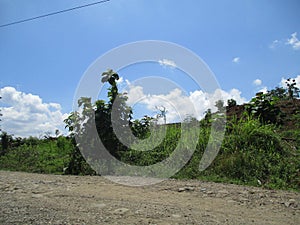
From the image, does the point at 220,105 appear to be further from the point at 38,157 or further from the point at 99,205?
the point at 99,205

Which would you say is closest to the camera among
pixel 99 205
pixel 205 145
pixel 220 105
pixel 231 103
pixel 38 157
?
pixel 99 205

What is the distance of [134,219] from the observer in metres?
2.54

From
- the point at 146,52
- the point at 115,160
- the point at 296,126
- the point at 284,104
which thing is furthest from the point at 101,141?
the point at 284,104

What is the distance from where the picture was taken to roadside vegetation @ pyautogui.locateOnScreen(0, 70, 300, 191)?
5.04m

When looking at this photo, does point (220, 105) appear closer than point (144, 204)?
No

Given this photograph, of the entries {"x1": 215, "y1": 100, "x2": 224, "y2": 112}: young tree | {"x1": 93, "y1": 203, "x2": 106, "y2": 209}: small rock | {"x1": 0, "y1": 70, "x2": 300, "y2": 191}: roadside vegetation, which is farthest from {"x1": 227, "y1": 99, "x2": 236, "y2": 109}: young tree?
{"x1": 93, "y1": 203, "x2": 106, "y2": 209}: small rock

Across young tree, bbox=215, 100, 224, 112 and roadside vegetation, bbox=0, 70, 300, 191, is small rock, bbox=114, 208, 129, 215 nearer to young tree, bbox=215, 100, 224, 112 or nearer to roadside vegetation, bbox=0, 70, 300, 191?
roadside vegetation, bbox=0, 70, 300, 191

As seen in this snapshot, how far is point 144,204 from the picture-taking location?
307cm

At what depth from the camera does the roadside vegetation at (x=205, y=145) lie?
504 centimetres

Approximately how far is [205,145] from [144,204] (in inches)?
135

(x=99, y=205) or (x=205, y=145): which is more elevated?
(x=205, y=145)

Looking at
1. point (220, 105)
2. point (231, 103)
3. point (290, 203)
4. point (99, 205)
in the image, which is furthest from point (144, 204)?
point (231, 103)

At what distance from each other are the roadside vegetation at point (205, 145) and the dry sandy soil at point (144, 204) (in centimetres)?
95

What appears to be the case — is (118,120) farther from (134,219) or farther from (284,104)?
(284,104)
